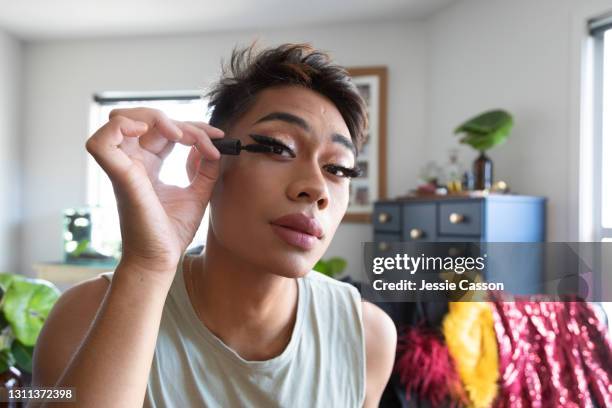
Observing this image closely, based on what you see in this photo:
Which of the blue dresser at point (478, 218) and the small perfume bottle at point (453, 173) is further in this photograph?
the small perfume bottle at point (453, 173)

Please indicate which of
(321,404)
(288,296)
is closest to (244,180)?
(288,296)

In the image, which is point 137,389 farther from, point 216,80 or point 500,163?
point 500,163

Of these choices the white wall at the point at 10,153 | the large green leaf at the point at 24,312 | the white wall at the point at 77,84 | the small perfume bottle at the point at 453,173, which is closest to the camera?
the large green leaf at the point at 24,312

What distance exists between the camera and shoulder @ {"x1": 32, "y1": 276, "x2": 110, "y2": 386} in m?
0.63

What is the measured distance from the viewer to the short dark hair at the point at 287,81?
73 cm

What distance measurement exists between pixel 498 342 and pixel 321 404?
26cm

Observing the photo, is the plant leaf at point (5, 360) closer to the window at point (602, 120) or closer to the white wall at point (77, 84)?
the window at point (602, 120)

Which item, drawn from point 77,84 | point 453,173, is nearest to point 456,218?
point 453,173

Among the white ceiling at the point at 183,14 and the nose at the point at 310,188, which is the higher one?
the white ceiling at the point at 183,14

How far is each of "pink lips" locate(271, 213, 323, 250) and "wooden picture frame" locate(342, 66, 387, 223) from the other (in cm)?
291

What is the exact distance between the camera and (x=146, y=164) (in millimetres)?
584

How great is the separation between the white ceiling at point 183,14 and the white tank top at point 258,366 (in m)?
2.88

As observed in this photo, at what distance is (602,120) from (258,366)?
6.67 ft

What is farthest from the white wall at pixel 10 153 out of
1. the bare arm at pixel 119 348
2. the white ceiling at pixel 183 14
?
the bare arm at pixel 119 348
